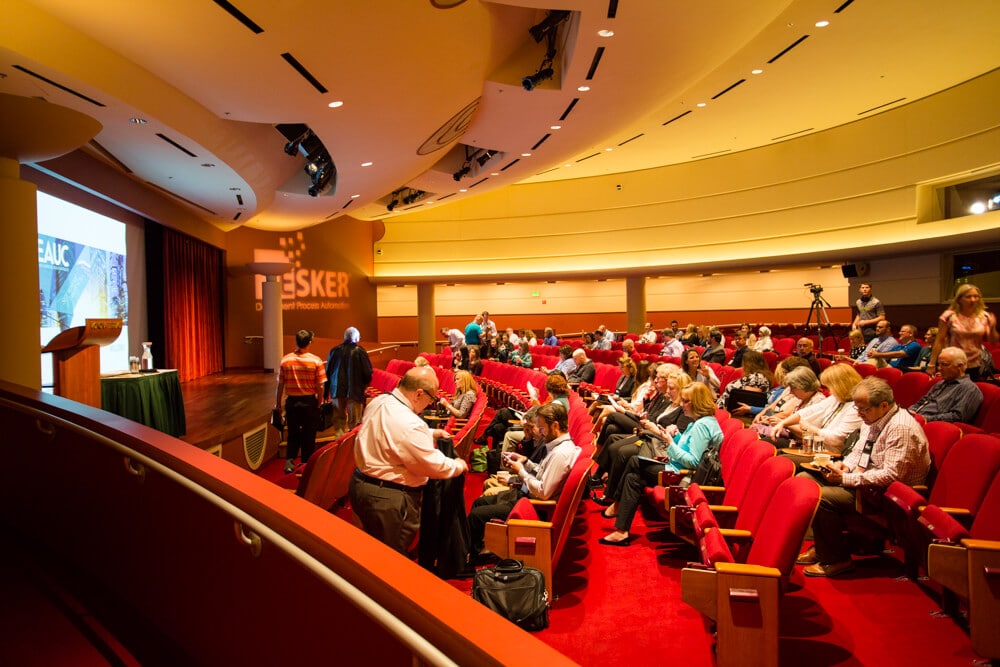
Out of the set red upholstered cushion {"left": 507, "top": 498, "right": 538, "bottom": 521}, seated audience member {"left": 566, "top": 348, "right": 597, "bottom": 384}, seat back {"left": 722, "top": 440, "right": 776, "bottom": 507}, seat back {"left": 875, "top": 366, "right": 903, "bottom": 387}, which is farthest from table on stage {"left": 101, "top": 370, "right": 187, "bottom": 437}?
seat back {"left": 875, "top": 366, "right": 903, "bottom": 387}

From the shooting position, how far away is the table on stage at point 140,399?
586cm

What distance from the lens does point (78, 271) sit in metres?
8.59

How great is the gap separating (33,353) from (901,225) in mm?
15561

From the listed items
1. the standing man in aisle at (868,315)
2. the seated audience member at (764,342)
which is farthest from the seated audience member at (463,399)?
the standing man in aisle at (868,315)

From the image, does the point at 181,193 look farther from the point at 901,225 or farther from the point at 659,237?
the point at 901,225

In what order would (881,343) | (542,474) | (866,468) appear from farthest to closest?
(881,343), (542,474), (866,468)

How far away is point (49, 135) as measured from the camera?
4.88 m

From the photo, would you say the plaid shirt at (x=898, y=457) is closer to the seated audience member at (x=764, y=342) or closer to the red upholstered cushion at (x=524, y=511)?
the red upholstered cushion at (x=524, y=511)

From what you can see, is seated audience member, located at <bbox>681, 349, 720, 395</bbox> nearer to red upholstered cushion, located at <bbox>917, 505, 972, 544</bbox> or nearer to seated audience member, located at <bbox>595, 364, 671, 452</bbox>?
seated audience member, located at <bbox>595, 364, 671, 452</bbox>

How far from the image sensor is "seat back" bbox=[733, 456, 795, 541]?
3.07m

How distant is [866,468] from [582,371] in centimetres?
572

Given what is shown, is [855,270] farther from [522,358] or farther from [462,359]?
[462,359]

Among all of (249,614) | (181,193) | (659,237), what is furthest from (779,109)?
(249,614)

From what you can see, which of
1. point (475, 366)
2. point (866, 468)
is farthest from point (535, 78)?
point (866, 468)
